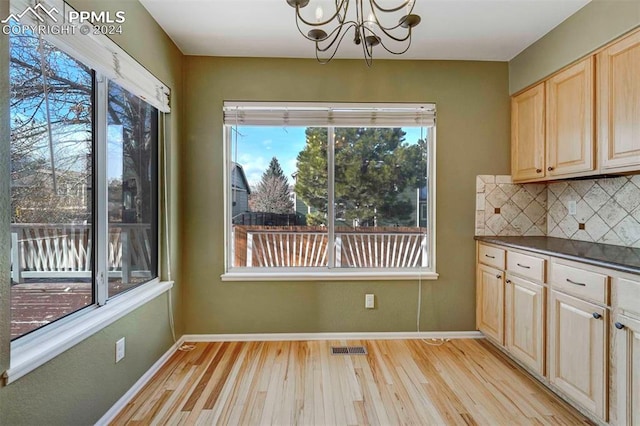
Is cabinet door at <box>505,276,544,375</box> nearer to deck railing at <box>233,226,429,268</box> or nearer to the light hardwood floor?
the light hardwood floor

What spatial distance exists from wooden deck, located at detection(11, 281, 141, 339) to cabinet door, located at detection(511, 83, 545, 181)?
3192 mm

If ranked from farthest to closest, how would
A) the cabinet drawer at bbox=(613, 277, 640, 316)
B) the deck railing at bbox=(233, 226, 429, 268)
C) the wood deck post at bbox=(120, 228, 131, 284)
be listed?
the deck railing at bbox=(233, 226, 429, 268), the wood deck post at bbox=(120, 228, 131, 284), the cabinet drawer at bbox=(613, 277, 640, 316)

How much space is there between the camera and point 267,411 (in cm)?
185

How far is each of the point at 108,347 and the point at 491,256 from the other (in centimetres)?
278

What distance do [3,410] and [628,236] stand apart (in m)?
3.43

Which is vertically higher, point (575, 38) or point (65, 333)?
point (575, 38)

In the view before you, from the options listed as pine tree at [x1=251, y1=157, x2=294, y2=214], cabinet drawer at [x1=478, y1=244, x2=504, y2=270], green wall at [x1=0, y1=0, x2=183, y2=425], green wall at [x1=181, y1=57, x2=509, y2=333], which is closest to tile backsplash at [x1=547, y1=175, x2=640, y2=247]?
green wall at [x1=181, y1=57, x2=509, y2=333]

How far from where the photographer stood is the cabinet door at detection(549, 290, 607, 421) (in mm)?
1632

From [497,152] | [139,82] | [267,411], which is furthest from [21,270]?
[497,152]

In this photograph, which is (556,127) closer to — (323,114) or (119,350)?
(323,114)

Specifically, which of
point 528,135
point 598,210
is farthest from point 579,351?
point 528,135

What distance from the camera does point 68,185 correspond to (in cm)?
159

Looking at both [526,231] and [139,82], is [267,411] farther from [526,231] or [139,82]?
[526,231]

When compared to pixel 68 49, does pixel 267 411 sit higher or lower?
lower
